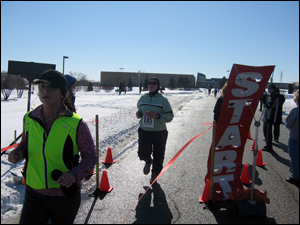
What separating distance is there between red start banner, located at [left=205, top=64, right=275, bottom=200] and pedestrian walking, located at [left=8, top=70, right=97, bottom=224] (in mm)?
2172

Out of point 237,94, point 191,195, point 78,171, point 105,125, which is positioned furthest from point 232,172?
point 105,125

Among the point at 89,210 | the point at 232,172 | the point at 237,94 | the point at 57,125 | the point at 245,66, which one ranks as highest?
the point at 245,66

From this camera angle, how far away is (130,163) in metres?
5.79

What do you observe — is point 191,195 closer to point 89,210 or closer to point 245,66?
point 89,210

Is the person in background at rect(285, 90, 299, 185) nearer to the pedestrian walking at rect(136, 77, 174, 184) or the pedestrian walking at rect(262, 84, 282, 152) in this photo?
the pedestrian walking at rect(136, 77, 174, 184)

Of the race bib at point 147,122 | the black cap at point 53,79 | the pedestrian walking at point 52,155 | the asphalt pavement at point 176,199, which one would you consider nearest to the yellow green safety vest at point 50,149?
the pedestrian walking at point 52,155

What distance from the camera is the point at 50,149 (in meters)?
1.95

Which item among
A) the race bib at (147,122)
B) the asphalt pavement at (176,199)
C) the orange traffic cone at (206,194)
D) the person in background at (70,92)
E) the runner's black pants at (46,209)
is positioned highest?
the person in background at (70,92)

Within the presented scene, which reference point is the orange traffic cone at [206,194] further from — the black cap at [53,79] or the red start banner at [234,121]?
the black cap at [53,79]

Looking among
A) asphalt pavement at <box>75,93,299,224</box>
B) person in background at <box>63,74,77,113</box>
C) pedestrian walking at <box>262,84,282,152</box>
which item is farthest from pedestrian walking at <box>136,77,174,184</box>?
pedestrian walking at <box>262,84,282,152</box>

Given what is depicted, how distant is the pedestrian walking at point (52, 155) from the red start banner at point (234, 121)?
2.17m

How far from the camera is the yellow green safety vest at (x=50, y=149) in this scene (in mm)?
1964

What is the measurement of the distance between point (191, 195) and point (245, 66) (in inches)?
90.9

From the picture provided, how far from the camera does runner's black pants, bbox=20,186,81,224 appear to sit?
2.03 meters
